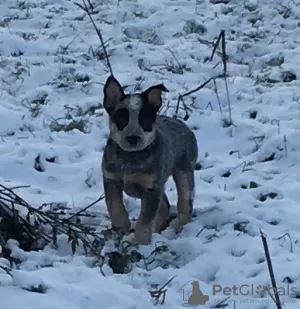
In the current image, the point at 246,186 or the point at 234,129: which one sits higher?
the point at 234,129

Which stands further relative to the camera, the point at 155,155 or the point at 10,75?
the point at 10,75

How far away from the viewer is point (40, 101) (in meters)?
7.80

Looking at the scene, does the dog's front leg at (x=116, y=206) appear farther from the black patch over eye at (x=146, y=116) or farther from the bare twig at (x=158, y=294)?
the bare twig at (x=158, y=294)

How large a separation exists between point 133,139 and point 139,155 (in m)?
0.18

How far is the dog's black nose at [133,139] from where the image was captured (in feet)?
16.7

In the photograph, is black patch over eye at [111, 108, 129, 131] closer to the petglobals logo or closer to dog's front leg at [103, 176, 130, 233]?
dog's front leg at [103, 176, 130, 233]

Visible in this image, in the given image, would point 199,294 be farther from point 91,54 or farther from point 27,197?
point 91,54

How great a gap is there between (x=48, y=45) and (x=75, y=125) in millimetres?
2063

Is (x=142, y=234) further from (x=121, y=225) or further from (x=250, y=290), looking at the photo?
(x=250, y=290)

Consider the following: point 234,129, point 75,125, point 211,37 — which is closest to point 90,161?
point 75,125

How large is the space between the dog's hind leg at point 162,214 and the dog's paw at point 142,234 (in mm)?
308

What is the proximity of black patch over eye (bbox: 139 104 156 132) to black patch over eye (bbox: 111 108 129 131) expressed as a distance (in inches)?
3.1

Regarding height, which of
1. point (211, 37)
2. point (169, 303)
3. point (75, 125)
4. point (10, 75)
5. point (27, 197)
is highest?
point (211, 37)

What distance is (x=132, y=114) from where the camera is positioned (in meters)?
5.14
